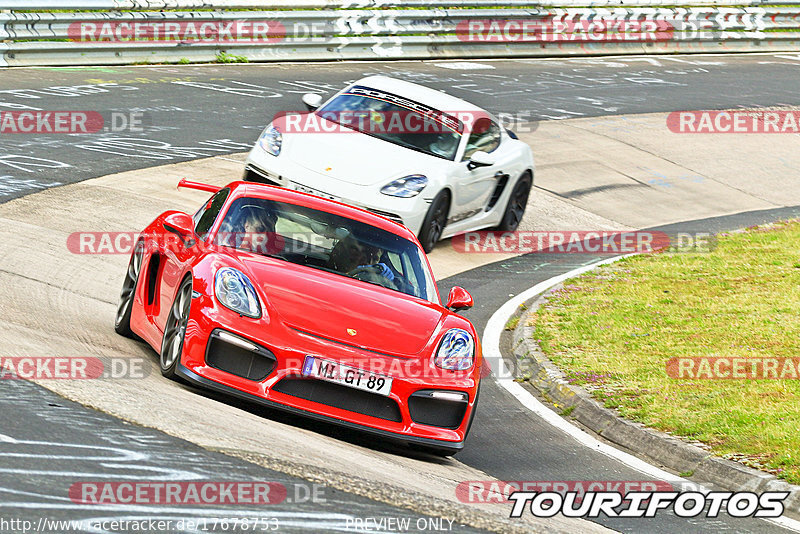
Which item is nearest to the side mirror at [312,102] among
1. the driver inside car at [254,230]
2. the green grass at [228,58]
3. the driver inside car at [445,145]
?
the driver inside car at [445,145]

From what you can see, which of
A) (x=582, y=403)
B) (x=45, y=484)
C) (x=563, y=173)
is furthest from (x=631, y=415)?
(x=563, y=173)

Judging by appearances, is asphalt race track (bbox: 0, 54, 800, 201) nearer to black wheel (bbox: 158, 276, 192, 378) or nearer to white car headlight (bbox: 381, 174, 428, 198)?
white car headlight (bbox: 381, 174, 428, 198)

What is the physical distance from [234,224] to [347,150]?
17.2 feet

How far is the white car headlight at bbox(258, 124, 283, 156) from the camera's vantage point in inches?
510

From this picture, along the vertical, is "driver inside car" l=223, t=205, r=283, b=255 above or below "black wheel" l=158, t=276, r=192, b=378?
above

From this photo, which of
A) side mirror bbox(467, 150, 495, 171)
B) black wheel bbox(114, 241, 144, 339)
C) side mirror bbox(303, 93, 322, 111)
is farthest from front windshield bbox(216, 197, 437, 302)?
side mirror bbox(303, 93, 322, 111)

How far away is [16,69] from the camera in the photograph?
63.9 feet

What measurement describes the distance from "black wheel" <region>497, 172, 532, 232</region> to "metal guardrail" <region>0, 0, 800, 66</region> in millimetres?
9013

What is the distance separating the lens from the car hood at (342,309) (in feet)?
22.4

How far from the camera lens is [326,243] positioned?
7.94 m

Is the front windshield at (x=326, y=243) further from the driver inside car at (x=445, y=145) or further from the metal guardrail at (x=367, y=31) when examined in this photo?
the metal guardrail at (x=367, y=31)

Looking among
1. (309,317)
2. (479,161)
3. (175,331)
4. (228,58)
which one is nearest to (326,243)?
(309,317)

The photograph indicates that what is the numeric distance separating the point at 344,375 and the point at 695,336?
16.3ft

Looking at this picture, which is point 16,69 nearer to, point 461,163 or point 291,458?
point 461,163
